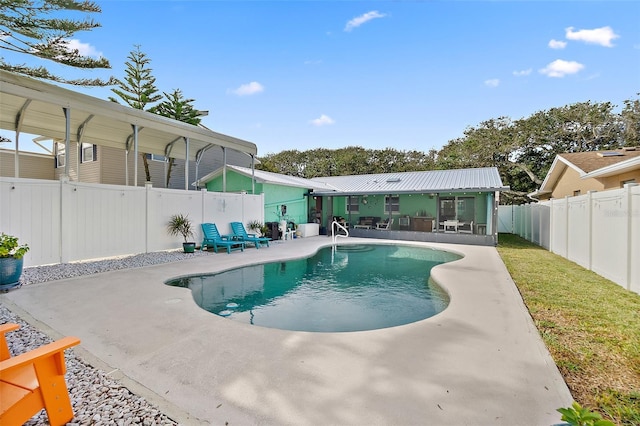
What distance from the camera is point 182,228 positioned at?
10.6 m

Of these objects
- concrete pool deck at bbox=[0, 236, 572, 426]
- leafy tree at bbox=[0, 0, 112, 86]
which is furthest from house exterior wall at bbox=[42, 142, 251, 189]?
concrete pool deck at bbox=[0, 236, 572, 426]

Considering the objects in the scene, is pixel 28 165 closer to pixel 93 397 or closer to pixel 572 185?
pixel 93 397

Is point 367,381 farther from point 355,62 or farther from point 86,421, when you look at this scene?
point 355,62

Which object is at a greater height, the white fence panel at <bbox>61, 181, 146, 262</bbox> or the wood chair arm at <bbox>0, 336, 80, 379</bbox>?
the white fence panel at <bbox>61, 181, 146, 262</bbox>

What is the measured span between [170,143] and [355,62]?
8836 mm

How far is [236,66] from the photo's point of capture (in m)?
13.9

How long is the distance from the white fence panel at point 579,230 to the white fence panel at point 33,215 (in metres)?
13.2

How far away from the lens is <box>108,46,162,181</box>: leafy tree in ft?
61.0

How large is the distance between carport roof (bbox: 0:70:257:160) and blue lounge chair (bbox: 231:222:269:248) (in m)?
3.30

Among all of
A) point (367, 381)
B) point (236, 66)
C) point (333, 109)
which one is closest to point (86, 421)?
point (367, 381)

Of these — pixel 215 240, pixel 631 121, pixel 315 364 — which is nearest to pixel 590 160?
pixel 631 121

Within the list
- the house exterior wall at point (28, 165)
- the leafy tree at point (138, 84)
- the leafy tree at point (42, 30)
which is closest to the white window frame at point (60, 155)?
the house exterior wall at point (28, 165)

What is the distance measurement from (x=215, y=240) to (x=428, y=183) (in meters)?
11.5

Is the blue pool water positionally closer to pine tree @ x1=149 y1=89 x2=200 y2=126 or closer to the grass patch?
the grass patch
